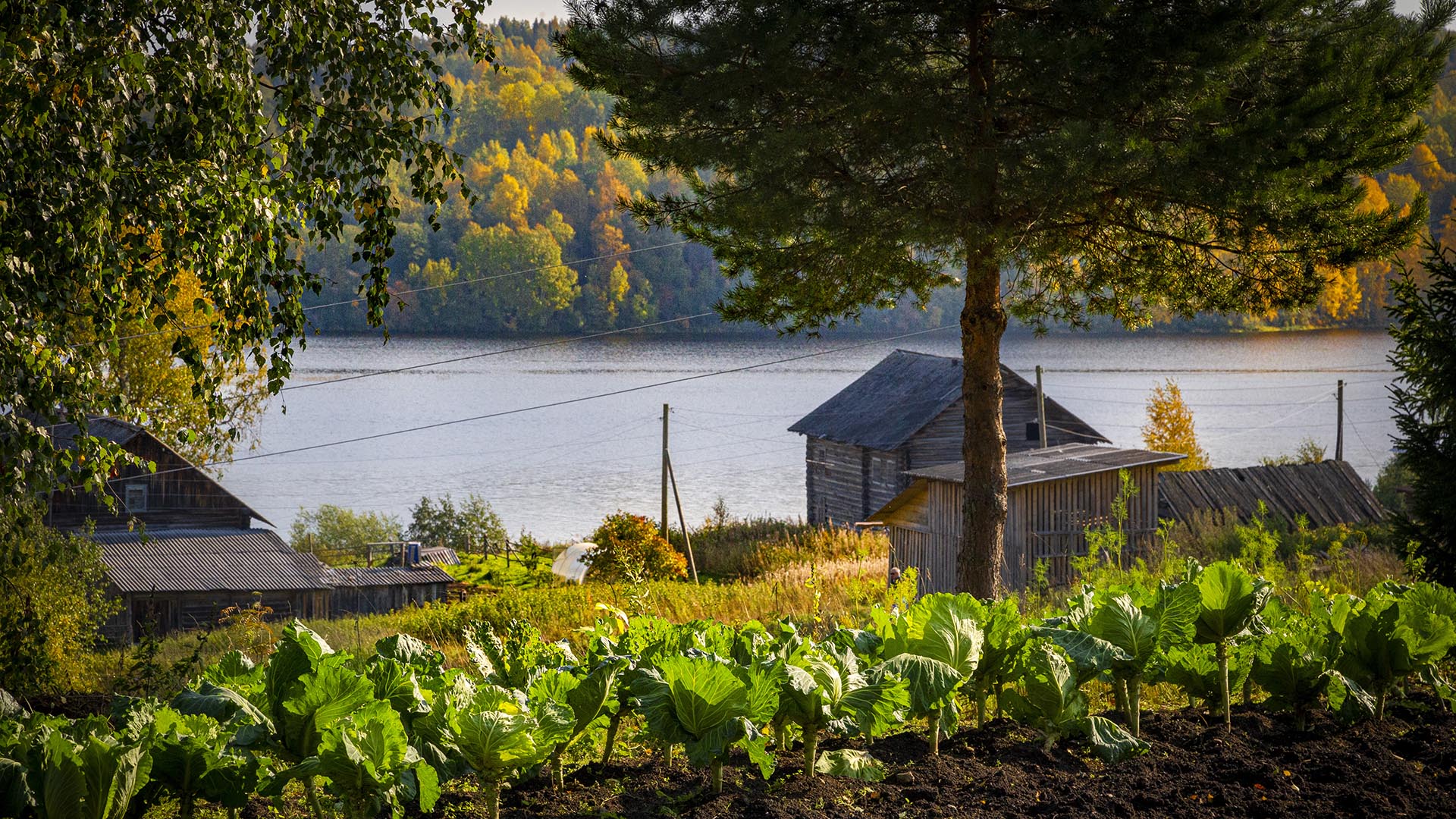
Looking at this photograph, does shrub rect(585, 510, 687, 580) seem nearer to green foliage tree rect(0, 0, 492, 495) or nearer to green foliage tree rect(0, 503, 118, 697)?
green foliage tree rect(0, 503, 118, 697)

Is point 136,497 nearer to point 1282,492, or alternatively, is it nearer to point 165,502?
point 165,502

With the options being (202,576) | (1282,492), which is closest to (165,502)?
(202,576)

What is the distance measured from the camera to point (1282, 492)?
2362cm

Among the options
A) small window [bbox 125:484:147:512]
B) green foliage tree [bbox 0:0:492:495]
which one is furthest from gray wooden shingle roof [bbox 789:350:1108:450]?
green foliage tree [bbox 0:0:492:495]

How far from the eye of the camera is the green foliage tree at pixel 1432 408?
666 centimetres

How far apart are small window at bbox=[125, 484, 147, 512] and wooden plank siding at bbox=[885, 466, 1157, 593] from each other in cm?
1663

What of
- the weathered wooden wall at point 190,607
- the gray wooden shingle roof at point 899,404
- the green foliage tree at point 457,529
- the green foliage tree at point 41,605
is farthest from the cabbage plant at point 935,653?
the green foliage tree at point 457,529

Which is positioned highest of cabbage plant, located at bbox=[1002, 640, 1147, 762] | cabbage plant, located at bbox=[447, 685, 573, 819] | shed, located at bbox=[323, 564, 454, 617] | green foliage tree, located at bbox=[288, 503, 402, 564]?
cabbage plant, located at bbox=[447, 685, 573, 819]

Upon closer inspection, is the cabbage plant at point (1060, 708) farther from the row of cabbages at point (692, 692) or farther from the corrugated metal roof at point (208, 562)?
the corrugated metal roof at point (208, 562)

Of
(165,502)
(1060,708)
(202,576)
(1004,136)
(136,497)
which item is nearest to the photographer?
(1060,708)

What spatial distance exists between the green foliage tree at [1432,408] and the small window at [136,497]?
936 inches

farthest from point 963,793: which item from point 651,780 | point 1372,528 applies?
point 1372,528

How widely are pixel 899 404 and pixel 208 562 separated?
16978 millimetres

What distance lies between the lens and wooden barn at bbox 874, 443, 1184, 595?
15648 mm
